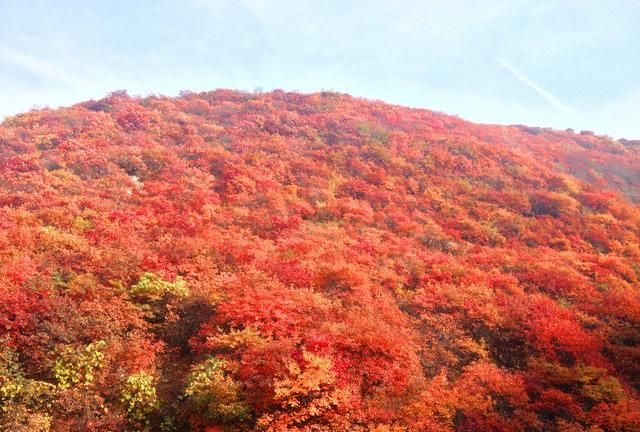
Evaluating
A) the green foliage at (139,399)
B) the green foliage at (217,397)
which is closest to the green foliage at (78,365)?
the green foliage at (139,399)

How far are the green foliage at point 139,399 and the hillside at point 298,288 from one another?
0.05m

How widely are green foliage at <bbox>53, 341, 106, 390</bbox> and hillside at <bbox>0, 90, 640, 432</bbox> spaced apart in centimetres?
5

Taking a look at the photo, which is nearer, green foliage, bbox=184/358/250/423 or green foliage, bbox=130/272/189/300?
green foliage, bbox=184/358/250/423

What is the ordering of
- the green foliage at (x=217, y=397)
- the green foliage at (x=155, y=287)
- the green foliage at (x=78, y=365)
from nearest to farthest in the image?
the green foliage at (x=217, y=397) → the green foliage at (x=78, y=365) → the green foliage at (x=155, y=287)

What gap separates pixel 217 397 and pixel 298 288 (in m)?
5.79

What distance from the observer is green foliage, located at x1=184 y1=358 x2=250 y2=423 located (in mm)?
11023

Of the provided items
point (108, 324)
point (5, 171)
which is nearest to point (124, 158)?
point (5, 171)

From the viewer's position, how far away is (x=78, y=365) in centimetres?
1158

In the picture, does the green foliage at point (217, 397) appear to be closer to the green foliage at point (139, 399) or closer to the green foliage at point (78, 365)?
the green foliage at point (139, 399)

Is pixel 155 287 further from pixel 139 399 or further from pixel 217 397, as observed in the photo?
pixel 217 397

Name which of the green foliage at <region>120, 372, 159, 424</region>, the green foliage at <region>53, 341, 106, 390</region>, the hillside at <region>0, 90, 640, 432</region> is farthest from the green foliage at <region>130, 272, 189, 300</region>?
the green foliage at <region>120, 372, 159, 424</region>

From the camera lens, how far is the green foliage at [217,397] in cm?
1102

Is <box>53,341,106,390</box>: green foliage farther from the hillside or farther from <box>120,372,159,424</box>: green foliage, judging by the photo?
<box>120,372,159,424</box>: green foliage

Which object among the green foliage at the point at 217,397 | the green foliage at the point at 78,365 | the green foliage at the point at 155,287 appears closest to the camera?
the green foliage at the point at 217,397
